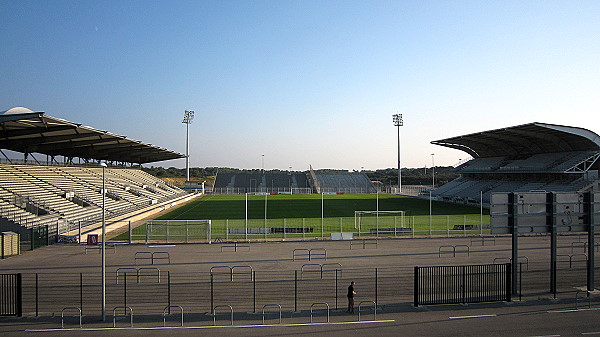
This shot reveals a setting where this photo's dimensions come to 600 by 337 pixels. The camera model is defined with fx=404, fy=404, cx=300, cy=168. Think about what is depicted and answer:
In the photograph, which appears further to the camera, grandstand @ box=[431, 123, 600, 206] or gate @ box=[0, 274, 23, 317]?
grandstand @ box=[431, 123, 600, 206]

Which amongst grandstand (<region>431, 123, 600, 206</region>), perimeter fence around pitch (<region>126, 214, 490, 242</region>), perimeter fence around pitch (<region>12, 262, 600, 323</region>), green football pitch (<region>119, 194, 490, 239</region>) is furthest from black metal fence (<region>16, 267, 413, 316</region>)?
grandstand (<region>431, 123, 600, 206</region>)

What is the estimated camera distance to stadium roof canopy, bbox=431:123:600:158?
178ft

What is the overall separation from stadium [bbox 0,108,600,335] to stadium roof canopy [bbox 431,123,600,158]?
441 millimetres

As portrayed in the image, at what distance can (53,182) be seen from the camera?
43.3 metres

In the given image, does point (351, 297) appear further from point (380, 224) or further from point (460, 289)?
point (380, 224)

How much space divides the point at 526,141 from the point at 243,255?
195 feet

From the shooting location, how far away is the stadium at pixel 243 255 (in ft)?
48.5

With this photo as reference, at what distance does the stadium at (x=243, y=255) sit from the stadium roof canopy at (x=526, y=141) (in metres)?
0.44

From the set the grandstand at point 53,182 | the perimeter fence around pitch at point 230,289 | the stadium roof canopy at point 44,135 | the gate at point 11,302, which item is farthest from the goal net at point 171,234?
the gate at point 11,302

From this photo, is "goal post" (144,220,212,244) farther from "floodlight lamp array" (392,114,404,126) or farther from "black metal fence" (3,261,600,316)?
"floodlight lamp array" (392,114,404,126)

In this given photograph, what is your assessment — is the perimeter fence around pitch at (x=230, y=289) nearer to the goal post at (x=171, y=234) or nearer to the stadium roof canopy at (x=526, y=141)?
the goal post at (x=171, y=234)

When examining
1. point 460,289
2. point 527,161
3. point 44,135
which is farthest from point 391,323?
point 527,161

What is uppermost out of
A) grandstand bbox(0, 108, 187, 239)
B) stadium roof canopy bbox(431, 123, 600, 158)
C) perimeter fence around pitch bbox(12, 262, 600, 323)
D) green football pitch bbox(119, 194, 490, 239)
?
stadium roof canopy bbox(431, 123, 600, 158)

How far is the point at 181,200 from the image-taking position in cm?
7044
